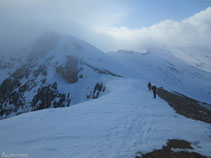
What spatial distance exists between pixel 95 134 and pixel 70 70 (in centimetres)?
6840

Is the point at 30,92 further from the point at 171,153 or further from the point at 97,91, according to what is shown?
the point at 171,153

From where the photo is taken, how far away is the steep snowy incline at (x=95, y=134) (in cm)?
554

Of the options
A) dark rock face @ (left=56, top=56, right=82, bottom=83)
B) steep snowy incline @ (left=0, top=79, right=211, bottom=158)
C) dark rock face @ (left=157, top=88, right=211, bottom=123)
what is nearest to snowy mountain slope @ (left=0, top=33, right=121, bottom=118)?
dark rock face @ (left=56, top=56, right=82, bottom=83)

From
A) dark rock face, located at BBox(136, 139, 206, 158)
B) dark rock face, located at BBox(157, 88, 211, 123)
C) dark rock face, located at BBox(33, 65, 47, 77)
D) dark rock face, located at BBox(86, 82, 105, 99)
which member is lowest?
dark rock face, located at BBox(86, 82, 105, 99)

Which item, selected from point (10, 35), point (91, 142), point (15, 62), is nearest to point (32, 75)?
point (15, 62)

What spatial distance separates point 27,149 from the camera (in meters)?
5.65

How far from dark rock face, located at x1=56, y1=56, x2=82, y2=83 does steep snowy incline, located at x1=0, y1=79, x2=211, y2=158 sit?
5846 centimetres

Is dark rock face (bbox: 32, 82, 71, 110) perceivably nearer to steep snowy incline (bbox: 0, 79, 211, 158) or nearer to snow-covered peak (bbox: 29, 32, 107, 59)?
snow-covered peak (bbox: 29, 32, 107, 59)

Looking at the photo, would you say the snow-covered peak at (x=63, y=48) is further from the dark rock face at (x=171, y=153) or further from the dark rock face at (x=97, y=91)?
the dark rock face at (x=171, y=153)

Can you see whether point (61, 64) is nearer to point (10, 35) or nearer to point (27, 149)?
point (27, 149)

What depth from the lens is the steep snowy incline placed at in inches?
218

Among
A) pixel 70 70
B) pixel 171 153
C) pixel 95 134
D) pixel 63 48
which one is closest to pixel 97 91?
pixel 70 70

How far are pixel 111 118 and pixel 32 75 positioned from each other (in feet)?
283

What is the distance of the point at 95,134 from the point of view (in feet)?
22.9
